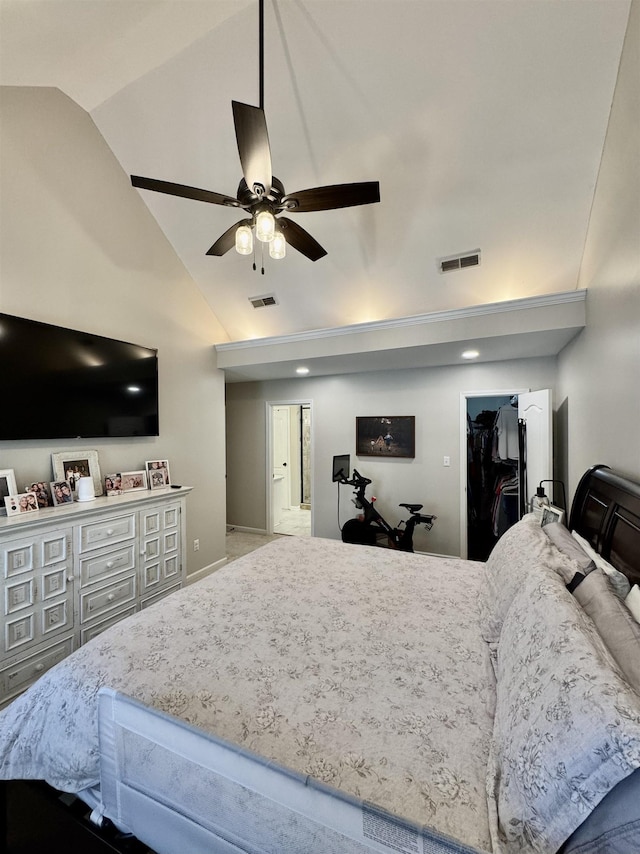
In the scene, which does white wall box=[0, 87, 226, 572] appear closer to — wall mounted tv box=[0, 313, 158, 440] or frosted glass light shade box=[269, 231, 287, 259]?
wall mounted tv box=[0, 313, 158, 440]

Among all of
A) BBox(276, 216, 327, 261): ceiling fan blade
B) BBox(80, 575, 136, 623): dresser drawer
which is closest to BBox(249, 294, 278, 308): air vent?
BBox(276, 216, 327, 261): ceiling fan blade

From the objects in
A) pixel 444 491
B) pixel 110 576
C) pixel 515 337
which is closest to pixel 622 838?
pixel 110 576

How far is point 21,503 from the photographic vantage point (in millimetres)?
2242

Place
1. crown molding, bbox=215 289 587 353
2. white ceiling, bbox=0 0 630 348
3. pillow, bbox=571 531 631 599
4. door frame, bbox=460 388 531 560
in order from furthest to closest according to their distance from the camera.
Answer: door frame, bbox=460 388 531 560 < crown molding, bbox=215 289 587 353 < white ceiling, bbox=0 0 630 348 < pillow, bbox=571 531 631 599

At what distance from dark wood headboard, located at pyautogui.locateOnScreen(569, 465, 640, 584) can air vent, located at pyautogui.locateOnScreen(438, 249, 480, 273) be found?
6.35 feet

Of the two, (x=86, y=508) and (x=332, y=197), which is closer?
(x=332, y=197)

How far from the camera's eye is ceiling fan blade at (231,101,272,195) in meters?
1.44

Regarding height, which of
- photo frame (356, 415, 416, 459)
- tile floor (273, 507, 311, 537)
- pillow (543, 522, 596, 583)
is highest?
photo frame (356, 415, 416, 459)

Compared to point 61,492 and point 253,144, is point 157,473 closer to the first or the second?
point 61,492

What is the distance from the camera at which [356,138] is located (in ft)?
7.75

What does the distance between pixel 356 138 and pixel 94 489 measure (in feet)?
10.3

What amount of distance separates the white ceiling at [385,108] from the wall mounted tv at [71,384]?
137 centimetres

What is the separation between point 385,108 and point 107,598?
3.70 meters

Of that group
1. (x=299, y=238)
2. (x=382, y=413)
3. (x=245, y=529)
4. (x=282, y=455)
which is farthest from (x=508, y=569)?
(x=282, y=455)
